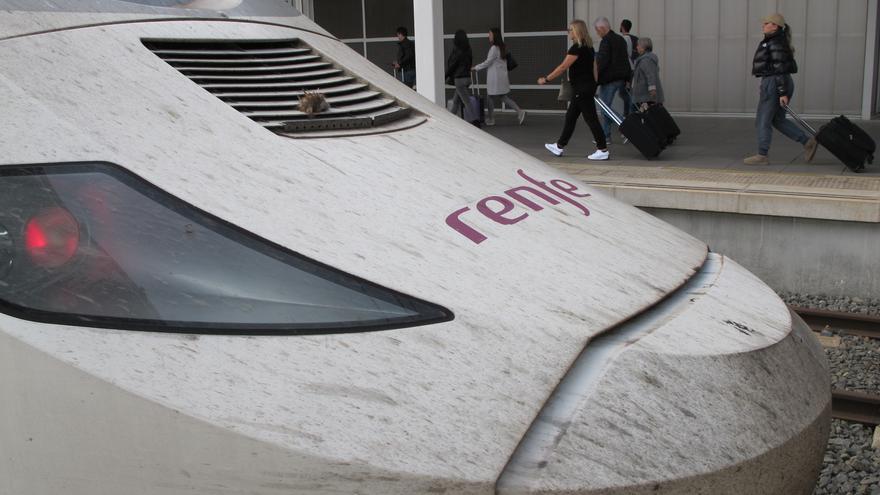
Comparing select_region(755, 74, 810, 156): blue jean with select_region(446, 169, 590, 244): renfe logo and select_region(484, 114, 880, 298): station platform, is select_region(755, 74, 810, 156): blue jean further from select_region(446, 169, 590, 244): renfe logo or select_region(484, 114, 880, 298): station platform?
select_region(446, 169, 590, 244): renfe logo

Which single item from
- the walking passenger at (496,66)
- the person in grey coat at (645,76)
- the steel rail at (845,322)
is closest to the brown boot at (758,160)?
the person in grey coat at (645,76)

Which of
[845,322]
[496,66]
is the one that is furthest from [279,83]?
[496,66]

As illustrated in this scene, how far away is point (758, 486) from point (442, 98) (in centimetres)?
823

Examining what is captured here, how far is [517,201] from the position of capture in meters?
2.63

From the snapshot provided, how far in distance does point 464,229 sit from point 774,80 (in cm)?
775

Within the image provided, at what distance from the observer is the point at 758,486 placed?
6.59ft

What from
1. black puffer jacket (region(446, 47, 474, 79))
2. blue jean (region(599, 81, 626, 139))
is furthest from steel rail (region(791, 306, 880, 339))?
black puffer jacket (region(446, 47, 474, 79))

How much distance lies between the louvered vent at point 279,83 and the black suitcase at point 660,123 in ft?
24.3

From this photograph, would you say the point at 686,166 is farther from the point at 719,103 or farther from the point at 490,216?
the point at 490,216

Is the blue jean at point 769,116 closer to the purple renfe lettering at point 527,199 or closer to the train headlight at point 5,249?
the purple renfe lettering at point 527,199

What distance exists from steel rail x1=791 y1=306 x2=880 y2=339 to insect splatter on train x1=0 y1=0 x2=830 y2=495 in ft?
12.9

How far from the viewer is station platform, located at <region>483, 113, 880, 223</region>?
696cm

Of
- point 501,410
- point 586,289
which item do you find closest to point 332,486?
point 501,410

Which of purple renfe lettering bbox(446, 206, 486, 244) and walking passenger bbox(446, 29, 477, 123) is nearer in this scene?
purple renfe lettering bbox(446, 206, 486, 244)
